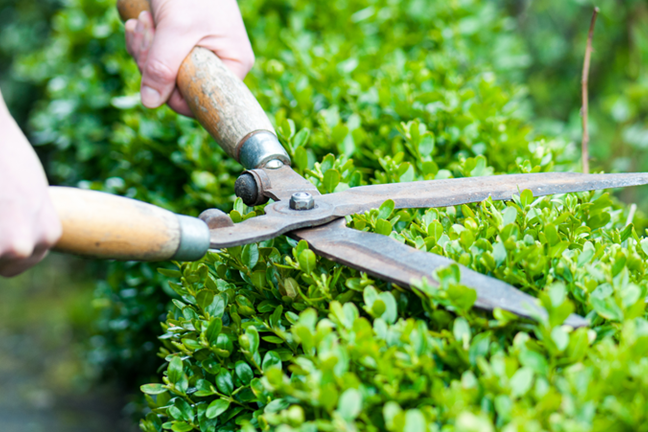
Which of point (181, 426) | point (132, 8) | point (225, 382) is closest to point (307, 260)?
point (225, 382)

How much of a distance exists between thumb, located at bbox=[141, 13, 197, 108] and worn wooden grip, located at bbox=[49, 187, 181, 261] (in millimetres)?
904

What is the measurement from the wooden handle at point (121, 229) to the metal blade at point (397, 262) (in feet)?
0.95

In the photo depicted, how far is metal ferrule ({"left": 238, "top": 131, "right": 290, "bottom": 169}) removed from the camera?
1.70 meters

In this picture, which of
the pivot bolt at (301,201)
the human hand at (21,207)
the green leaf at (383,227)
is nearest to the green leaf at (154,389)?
the human hand at (21,207)

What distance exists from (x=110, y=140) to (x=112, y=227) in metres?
2.18

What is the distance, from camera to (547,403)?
2.96 feet

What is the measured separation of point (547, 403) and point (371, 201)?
2.43 ft

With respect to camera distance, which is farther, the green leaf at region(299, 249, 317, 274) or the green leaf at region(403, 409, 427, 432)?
the green leaf at region(299, 249, 317, 274)

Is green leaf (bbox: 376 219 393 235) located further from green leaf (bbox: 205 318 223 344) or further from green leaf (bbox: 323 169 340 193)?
green leaf (bbox: 205 318 223 344)

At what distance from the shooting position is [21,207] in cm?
100

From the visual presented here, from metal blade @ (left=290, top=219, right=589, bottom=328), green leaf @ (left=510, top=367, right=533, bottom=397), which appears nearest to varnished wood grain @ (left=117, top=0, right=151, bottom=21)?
metal blade @ (left=290, top=219, right=589, bottom=328)

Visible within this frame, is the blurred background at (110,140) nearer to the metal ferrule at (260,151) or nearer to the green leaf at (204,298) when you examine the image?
the metal ferrule at (260,151)

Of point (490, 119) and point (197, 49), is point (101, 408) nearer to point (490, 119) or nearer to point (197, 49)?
point (197, 49)

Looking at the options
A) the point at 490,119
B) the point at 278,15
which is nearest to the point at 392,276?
the point at 490,119
